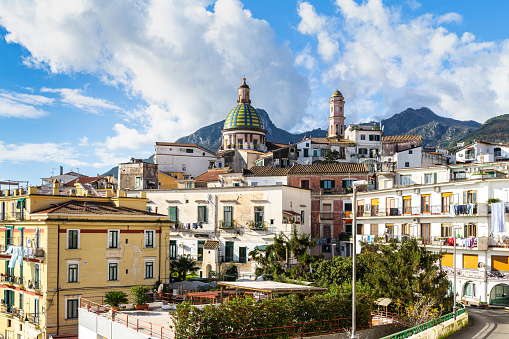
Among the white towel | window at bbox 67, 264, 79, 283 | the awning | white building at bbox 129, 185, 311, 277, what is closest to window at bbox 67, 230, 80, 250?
window at bbox 67, 264, 79, 283

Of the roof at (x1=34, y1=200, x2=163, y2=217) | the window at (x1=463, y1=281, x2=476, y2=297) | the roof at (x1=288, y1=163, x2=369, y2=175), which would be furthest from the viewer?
the roof at (x1=288, y1=163, x2=369, y2=175)

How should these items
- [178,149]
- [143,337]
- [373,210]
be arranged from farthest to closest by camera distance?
[178,149] < [373,210] < [143,337]

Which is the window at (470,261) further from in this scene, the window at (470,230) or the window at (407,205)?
the window at (407,205)

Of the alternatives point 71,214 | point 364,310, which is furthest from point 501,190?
point 71,214

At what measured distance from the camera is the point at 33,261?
38906 millimetres

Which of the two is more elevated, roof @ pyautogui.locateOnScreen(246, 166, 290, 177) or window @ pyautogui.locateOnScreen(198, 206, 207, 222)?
roof @ pyautogui.locateOnScreen(246, 166, 290, 177)

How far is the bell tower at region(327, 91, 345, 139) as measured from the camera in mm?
92812

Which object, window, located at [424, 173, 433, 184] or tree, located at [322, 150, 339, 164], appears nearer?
window, located at [424, 173, 433, 184]

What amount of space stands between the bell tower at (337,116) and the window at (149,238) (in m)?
55.8

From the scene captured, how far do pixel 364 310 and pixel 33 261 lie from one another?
24.5 metres

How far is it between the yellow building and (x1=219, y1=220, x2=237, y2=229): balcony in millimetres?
10267

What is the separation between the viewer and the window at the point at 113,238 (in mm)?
39691

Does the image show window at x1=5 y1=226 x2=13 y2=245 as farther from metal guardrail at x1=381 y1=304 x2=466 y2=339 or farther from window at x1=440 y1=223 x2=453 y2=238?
window at x1=440 y1=223 x2=453 y2=238

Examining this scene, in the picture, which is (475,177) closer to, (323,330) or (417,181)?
(417,181)
